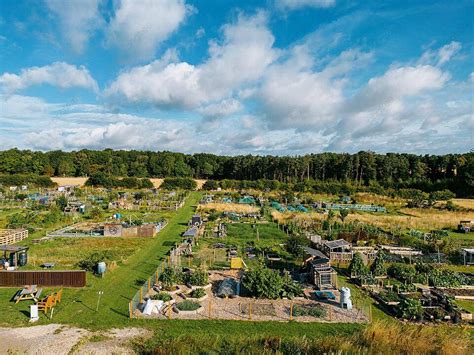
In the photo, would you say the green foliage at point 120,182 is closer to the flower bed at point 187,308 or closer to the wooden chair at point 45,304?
the wooden chair at point 45,304

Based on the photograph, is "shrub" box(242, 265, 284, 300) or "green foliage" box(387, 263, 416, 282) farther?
"green foliage" box(387, 263, 416, 282)

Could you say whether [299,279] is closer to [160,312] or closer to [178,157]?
[160,312]

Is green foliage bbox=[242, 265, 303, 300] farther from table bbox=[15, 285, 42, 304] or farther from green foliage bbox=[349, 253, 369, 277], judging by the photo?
table bbox=[15, 285, 42, 304]

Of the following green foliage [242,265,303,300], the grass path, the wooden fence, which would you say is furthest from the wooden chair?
green foliage [242,265,303,300]

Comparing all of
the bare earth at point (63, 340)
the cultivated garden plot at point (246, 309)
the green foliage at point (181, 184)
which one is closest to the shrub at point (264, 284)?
the cultivated garden plot at point (246, 309)

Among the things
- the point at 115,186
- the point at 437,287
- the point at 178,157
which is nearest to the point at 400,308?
the point at 437,287

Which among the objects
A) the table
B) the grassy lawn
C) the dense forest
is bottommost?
the grassy lawn

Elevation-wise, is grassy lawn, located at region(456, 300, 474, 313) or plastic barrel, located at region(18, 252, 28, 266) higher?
plastic barrel, located at region(18, 252, 28, 266)

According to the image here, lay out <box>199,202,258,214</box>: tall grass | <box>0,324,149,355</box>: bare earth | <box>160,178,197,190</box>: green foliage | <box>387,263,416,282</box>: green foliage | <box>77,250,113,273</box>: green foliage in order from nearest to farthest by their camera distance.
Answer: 1. <box>0,324,149,355</box>: bare earth
2. <box>387,263,416,282</box>: green foliage
3. <box>77,250,113,273</box>: green foliage
4. <box>199,202,258,214</box>: tall grass
5. <box>160,178,197,190</box>: green foliage
